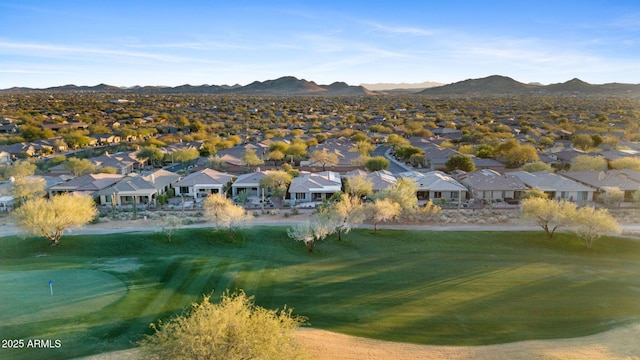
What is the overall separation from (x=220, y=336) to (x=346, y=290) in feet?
38.7

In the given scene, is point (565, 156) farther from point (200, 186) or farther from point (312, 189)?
point (200, 186)

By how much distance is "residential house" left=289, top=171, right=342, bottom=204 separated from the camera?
46.9m

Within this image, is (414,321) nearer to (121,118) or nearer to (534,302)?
(534,302)

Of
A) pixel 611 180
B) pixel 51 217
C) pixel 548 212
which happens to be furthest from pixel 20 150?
pixel 611 180

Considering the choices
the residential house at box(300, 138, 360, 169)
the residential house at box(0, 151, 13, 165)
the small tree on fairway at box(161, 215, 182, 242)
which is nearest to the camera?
the small tree on fairway at box(161, 215, 182, 242)

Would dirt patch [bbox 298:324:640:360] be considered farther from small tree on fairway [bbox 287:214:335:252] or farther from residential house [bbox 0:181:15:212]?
residential house [bbox 0:181:15:212]

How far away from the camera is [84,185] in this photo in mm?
47656

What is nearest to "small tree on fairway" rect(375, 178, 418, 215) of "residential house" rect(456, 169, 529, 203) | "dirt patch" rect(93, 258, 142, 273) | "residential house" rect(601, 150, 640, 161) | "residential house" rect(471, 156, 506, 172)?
"residential house" rect(456, 169, 529, 203)

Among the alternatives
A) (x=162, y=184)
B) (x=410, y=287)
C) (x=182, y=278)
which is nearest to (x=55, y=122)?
(x=162, y=184)

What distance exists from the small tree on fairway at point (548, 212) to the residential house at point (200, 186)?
2962cm

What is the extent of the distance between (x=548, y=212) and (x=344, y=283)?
17623 mm

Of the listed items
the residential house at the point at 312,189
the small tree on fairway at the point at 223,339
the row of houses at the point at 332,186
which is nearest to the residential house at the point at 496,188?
the row of houses at the point at 332,186

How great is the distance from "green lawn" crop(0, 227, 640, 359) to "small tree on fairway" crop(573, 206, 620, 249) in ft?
3.27

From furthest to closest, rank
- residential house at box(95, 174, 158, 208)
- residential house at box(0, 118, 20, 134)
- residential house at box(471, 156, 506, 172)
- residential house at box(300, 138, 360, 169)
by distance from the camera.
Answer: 1. residential house at box(0, 118, 20, 134)
2. residential house at box(300, 138, 360, 169)
3. residential house at box(471, 156, 506, 172)
4. residential house at box(95, 174, 158, 208)
